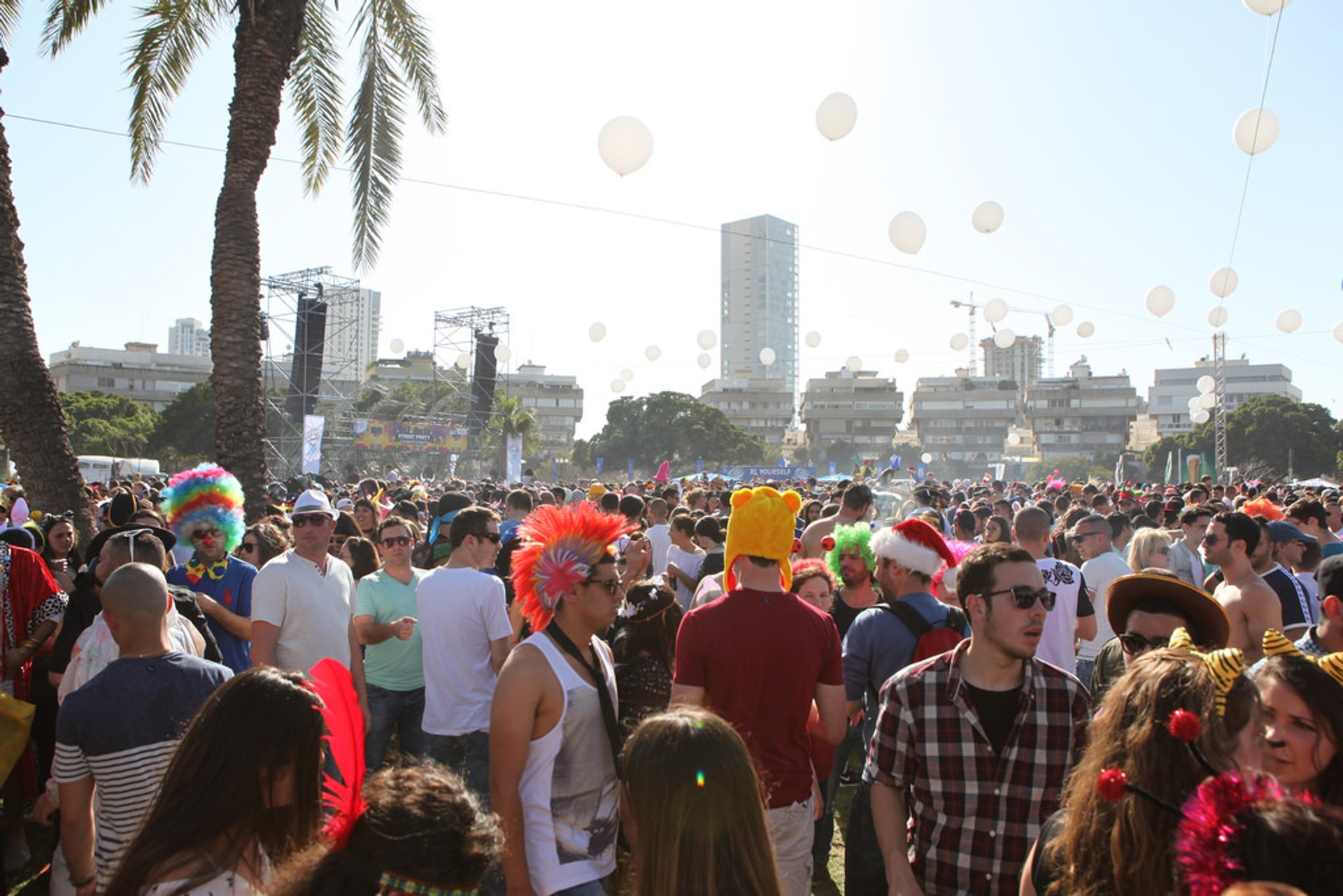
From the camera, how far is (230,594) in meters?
5.25

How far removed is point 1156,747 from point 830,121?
1143cm

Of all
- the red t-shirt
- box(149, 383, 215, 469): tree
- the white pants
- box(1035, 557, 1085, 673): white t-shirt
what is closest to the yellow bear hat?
the red t-shirt

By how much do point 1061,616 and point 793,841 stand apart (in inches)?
109

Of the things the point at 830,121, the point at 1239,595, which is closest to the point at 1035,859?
the point at 1239,595

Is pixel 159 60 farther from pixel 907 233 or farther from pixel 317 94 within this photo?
pixel 907 233

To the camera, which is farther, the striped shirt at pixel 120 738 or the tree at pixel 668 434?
the tree at pixel 668 434

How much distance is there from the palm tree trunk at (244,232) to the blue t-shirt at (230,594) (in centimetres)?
409

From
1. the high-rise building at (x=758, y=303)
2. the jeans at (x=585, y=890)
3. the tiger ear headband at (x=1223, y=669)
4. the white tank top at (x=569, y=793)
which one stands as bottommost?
the jeans at (x=585, y=890)

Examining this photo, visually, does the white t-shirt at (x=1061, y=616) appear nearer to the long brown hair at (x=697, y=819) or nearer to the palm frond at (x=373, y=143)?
the long brown hair at (x=697, y=819)

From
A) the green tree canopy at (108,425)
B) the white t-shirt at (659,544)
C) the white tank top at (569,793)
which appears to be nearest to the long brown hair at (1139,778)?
the white tank top at (569,793)

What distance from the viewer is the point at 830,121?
40.1ft

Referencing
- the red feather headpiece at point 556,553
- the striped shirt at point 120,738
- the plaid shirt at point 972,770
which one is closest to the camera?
the plaid shirt at point 972,770

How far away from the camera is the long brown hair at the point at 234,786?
6.23 feet

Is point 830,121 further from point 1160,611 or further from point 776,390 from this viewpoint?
point 776,390
